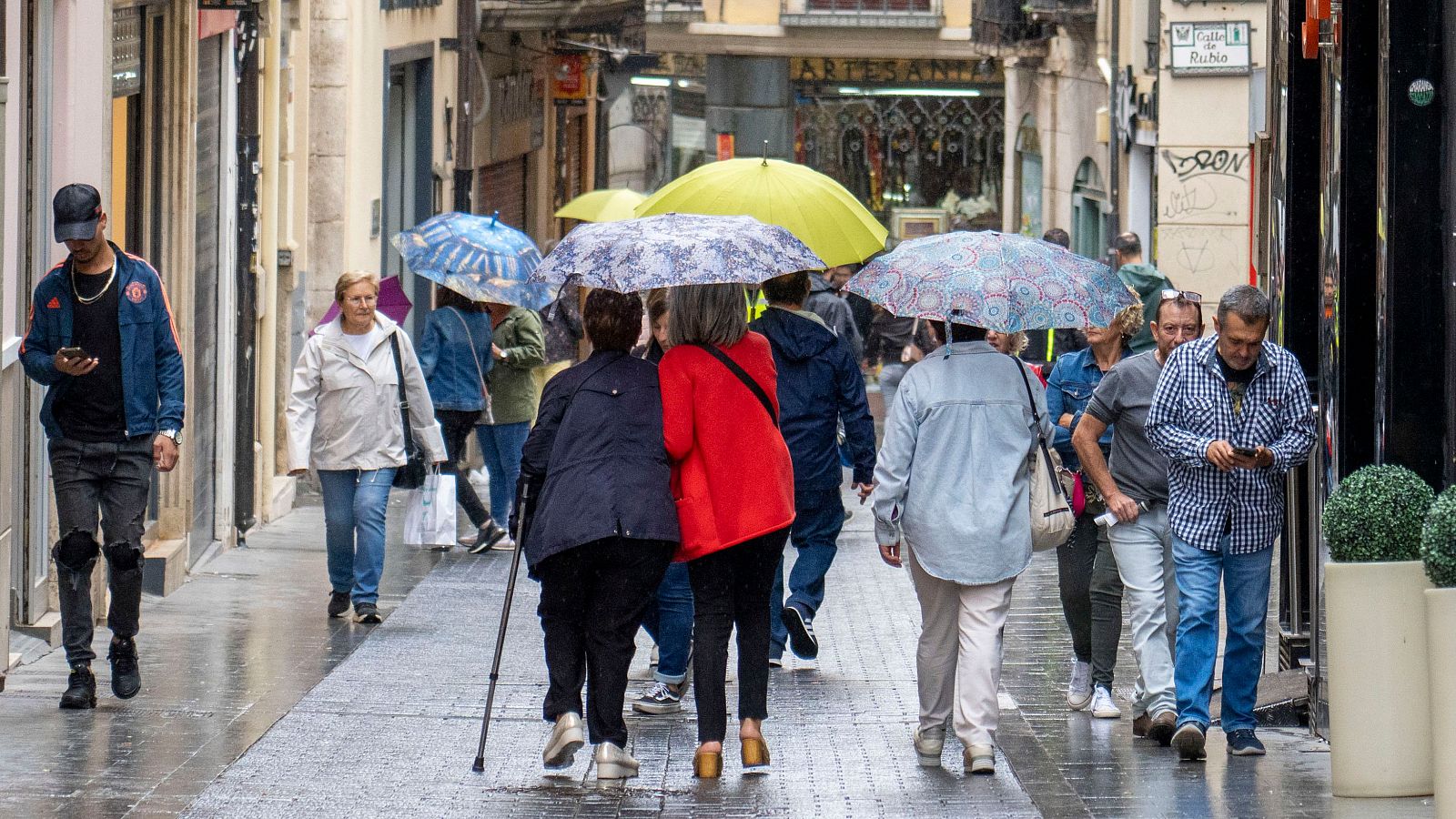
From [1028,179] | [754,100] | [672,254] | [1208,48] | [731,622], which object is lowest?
[731,622]

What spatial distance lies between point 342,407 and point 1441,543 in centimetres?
610

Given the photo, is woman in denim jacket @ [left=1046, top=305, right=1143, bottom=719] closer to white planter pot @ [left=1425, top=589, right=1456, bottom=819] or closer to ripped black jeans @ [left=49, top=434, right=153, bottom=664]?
white planter pot @ [left=1425, top=589, right=1456, bottom=819]

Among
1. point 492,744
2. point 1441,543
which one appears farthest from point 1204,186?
point 1441,543

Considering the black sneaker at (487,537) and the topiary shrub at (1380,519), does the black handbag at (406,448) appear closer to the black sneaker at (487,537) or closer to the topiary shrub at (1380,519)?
the black sneaker at (487,537)

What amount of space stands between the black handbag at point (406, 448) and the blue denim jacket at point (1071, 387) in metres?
3.50

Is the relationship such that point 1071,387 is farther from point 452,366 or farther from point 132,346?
point 452,366

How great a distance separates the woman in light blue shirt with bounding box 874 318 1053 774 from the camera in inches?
294

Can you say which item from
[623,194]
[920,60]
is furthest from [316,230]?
[920,60]

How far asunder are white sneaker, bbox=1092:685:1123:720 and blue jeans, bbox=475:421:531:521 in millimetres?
5741

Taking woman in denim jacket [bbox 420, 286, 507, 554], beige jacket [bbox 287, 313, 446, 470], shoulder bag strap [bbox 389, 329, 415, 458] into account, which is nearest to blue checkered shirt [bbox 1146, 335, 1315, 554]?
beige jacket [bbox 287, 313, 446, 470]

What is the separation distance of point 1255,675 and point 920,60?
27632 millimetres

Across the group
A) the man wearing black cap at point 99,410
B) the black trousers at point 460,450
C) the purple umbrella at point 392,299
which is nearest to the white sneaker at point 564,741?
the man wearing black cap at point 99,410

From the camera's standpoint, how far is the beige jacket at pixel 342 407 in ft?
35.7

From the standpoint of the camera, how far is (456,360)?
13359 mm
